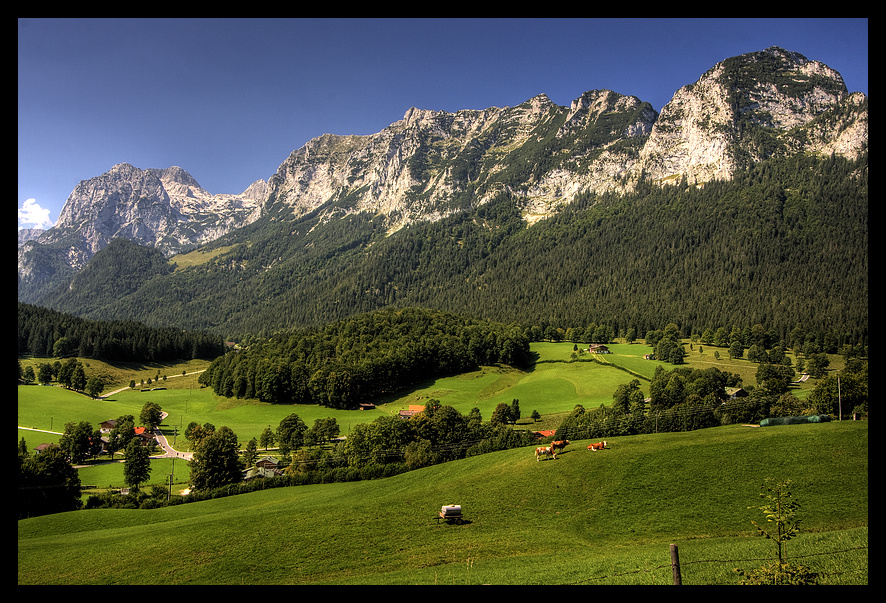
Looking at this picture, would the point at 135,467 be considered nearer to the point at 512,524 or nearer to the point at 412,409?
the point at 512,524

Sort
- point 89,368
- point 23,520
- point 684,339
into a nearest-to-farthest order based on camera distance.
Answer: point 23,520
point 89,368
point 684,339

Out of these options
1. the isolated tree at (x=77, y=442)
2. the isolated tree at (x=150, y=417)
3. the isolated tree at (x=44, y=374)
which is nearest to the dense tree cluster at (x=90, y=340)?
the isolated tree at (x=44, y=374)

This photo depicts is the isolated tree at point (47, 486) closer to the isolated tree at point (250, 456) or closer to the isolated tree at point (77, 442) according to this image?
the isolated tree at point (77, 442)

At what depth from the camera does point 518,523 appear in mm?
26969

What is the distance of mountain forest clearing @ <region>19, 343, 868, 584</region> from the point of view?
64.0 ft

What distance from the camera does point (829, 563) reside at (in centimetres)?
1452

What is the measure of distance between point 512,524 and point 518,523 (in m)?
0.39

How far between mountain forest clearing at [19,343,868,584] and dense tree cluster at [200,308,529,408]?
4209cm

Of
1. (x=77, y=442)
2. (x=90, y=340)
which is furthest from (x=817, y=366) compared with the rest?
(x=90, y=340)

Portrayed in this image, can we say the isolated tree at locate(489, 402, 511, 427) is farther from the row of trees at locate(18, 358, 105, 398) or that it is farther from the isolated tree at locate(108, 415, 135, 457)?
the row of trees at locate(18, 358, 105, 398)
